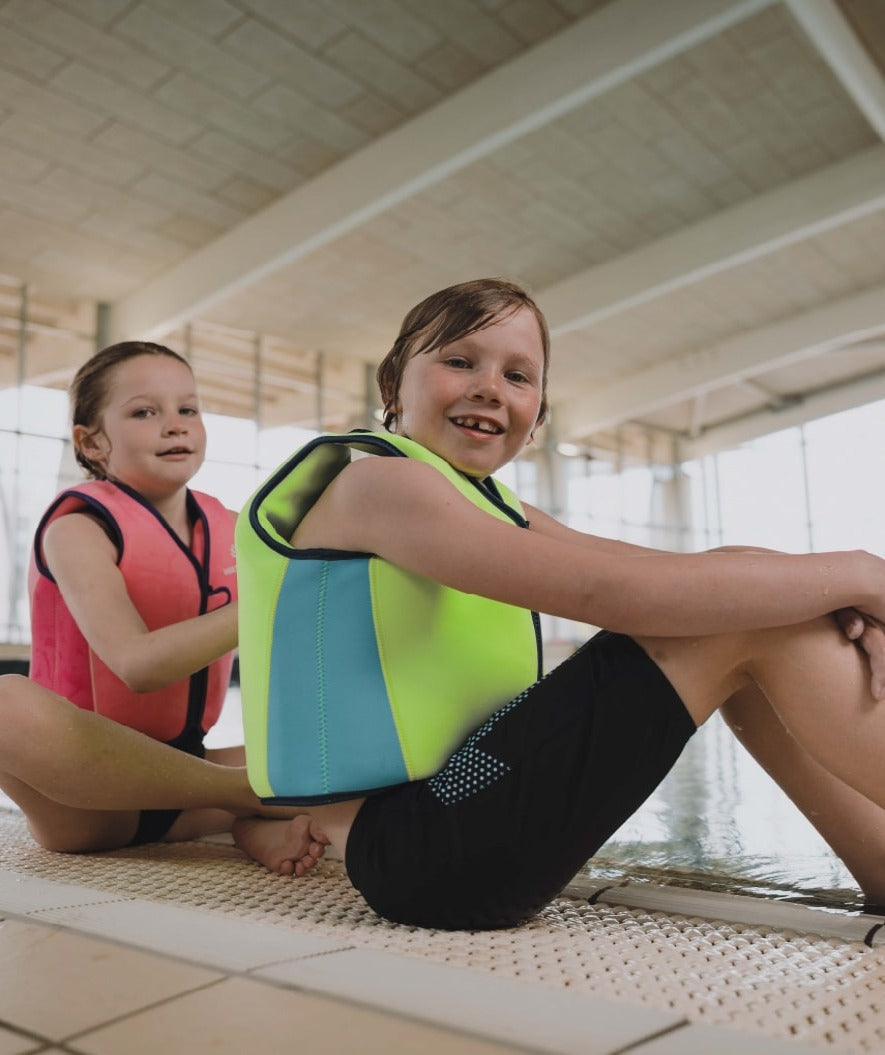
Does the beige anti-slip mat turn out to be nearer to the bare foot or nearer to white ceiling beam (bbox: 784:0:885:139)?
the bare foot

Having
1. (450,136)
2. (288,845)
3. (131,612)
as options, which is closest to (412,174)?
(450,136)

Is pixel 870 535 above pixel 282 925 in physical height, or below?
above

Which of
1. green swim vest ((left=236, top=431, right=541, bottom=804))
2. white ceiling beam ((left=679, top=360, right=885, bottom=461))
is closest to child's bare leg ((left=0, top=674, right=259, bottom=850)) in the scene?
green swim vest ((left=236, top=431, right=541, bottom=804))

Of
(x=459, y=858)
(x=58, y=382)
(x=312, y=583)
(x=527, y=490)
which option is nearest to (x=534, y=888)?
(x=459, y=858)

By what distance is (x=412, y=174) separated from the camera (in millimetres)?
7762

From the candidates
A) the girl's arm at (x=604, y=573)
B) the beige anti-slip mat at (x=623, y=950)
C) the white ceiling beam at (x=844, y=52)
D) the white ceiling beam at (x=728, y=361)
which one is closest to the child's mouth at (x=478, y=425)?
the girl's arm at (x=604, y=573)

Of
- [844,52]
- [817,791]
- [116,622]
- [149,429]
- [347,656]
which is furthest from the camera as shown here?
[844,52]

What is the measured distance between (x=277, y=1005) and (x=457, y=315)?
90 centimetres

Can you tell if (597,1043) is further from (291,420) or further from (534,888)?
(291,420)

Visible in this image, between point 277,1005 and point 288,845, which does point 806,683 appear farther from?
point 288,845

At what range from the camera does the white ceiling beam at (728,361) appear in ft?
41.4

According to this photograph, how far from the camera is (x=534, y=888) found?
116cm

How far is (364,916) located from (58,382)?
437 inches

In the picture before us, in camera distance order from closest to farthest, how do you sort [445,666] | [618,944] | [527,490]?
[618,944]
[445,666]
[527,490]
